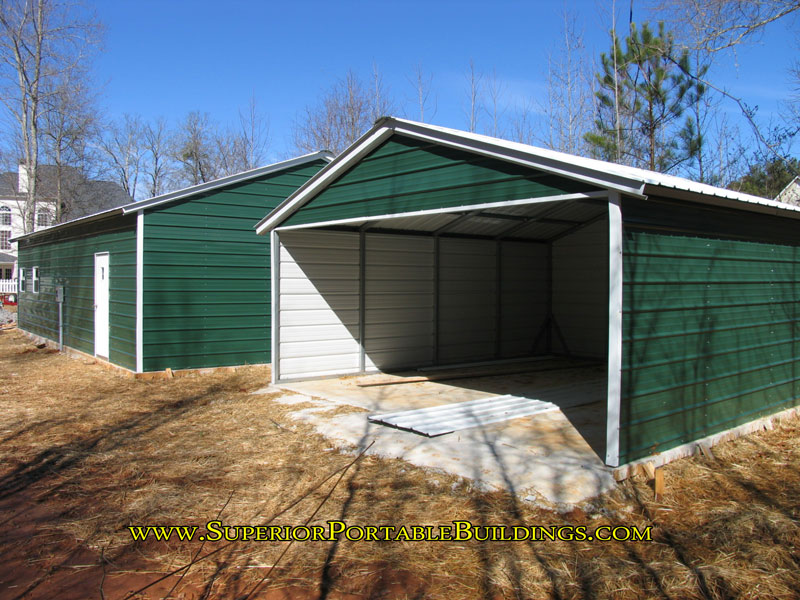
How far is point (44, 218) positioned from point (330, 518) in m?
31.0

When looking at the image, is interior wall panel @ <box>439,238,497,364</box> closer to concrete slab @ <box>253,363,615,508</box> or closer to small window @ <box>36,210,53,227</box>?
concrete slab @ <box>253,363,615,508</box>

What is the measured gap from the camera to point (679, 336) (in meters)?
4.80

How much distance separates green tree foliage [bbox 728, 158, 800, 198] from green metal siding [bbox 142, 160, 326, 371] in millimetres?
12463

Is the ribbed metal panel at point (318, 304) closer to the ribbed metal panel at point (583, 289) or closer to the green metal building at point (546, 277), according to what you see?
the green metal building at point (546, 277)

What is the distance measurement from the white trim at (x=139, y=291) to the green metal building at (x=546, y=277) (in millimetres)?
2059

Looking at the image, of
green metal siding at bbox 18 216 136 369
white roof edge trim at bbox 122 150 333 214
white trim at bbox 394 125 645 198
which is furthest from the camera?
green metal siding at bbox 18 216 136 369

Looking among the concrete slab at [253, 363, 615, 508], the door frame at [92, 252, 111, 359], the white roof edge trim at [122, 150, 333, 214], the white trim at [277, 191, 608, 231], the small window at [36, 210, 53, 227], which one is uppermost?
the small window at [36, 210, 53, 227]

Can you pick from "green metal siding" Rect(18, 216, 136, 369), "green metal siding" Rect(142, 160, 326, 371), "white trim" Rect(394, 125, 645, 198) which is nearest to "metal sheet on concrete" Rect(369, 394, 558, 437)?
"white trim" Rect(394, 125, 645, 198)

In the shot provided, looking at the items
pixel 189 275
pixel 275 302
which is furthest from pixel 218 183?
pixel 275 302

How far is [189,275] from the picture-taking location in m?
9.37

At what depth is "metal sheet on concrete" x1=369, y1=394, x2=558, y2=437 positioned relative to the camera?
604cm

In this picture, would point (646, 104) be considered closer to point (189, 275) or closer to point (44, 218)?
point (189, 275)

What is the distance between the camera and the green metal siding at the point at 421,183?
16.8ft

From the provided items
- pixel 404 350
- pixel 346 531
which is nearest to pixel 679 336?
pixel 346 531
